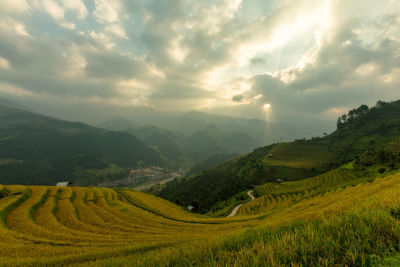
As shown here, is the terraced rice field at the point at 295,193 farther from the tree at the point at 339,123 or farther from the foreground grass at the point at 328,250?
the tree at the point at 339,123

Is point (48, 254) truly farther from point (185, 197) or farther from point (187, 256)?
point (185, 197)

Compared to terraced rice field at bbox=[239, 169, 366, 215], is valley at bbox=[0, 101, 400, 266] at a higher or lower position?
higher

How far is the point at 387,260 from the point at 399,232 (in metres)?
1.68

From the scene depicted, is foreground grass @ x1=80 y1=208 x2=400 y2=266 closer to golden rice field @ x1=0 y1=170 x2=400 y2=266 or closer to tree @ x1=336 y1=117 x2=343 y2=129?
golden rice field @ x1=0 y1=170 x2=400 y2=266

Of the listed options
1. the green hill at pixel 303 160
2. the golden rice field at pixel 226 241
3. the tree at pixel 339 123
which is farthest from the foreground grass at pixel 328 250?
the tree at pixel 339 123

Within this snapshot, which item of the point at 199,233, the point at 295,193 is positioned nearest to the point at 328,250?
the point at 199,233

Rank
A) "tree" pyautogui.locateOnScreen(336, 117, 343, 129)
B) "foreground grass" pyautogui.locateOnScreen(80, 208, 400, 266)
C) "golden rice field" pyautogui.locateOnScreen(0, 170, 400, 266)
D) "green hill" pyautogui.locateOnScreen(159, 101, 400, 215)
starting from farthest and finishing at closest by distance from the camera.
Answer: "tree" pyautogui.locateOnScreen(336, 117, 343, 129)
"green hill" pyautogui.locateOnScreen(159, 101, 400, 215)
"golden rice field" pyautogui.locateOnScreen(0, 170, 400, 266)
"foreground grass" pyautogui.locateOnScreen(80, 208, 400, 266)

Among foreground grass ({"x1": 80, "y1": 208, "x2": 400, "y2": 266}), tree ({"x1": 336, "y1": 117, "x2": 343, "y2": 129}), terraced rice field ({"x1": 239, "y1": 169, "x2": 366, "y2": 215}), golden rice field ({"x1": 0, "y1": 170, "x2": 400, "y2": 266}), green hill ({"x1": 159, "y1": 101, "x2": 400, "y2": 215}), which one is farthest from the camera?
tree ({"x1": 336, "y1": 117, "x2": 343, "y2": 129})

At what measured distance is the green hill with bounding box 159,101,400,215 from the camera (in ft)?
343

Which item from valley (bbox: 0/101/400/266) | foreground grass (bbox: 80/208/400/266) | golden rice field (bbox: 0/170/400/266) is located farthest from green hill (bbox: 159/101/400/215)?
foreground grass (bbox: 80/208/400/266)

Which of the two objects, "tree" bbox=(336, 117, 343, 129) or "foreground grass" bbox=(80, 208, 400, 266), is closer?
"foreground grass" bbox=(80, 208, 400, 266)

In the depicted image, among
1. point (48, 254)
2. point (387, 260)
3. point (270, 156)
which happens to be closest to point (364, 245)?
point (387, 260)

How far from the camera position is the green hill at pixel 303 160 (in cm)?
10450

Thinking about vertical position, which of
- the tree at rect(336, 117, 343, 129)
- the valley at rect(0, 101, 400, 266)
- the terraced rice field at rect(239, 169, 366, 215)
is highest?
the tree at rect(336, 117, 343, 129)
